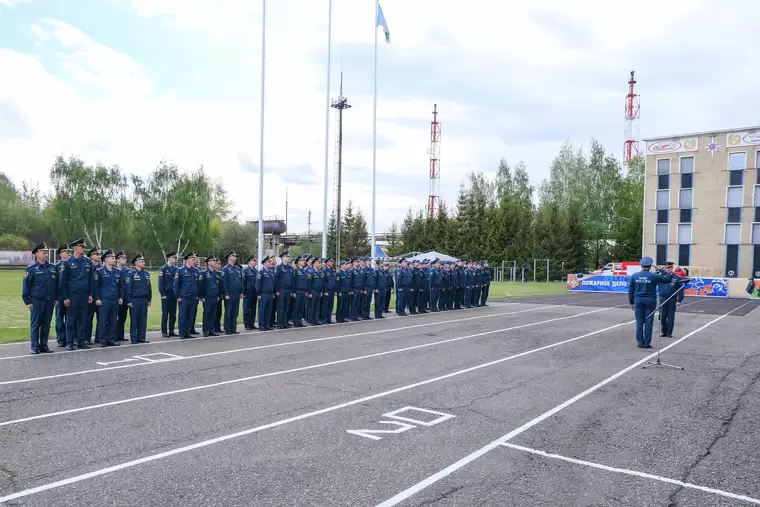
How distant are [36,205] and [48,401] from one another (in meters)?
88.9

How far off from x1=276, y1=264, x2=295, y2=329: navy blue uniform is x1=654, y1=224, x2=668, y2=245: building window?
4039cm

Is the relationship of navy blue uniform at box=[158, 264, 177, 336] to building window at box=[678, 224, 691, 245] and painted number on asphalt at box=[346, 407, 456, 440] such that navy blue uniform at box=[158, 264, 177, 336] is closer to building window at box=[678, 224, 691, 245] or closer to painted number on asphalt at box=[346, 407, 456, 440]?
painted number on asphalt at box=[346, 407, 456, 440]

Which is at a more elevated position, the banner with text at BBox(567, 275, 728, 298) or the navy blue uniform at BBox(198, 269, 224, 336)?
the navy blue uniform at BBox(198, 269, 224, 336)

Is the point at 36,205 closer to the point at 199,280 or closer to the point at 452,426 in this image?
the point at 199,280

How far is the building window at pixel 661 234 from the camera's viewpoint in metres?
47.2

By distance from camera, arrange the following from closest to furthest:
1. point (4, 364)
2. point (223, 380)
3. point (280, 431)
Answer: point (280, 431) < point (223, 380) < point (4, 364)

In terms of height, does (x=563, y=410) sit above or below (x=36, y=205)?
below

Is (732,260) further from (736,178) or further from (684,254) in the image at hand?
(736,178)

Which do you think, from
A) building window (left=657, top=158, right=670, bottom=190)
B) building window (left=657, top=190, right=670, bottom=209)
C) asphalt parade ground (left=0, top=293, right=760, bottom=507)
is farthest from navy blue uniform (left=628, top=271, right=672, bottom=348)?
building window (left=657, top=158, right=670, bottom=190)

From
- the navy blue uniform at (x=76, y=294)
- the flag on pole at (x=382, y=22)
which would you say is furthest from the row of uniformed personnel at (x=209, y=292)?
the flag on pole at (x=382, y=22)

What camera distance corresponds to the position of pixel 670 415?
7074 millimetres

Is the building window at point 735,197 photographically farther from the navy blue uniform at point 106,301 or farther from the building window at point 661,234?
the navy blue uniform at point 106,301

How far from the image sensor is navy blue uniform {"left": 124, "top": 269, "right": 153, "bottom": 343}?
1242 centimetres

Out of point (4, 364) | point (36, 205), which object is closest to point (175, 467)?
point (4, 364)
